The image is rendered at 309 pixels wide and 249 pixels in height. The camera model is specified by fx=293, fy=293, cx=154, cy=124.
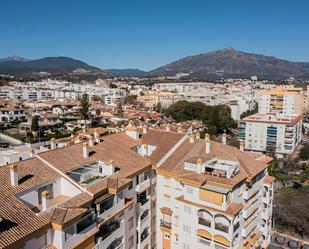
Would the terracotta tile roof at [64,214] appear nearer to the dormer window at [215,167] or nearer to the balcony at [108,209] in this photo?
the balcony at [108,209]

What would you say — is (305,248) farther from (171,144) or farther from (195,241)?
(171,144)

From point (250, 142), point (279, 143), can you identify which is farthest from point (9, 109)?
point (279, 143)

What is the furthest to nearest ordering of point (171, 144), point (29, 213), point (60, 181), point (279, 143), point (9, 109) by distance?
point (9, 109), point (279, 143), point (171, 144), point (60, 181), point (29, 213)

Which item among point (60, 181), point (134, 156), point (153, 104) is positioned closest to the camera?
point (60, 181)


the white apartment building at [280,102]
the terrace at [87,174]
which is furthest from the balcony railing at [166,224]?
the white apartment building at [280,102]

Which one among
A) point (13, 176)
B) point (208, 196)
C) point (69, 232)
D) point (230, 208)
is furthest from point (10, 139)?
point (230, 208)

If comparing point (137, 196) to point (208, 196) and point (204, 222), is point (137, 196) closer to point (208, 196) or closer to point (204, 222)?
point (204, 222)

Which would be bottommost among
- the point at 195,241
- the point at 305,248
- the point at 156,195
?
the point at 305,248
